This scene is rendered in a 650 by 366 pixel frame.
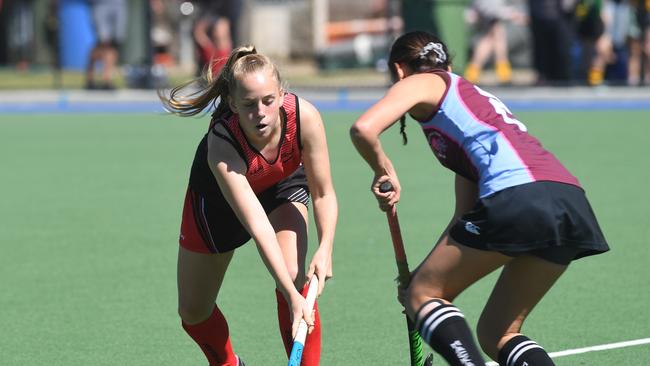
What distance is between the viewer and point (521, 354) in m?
4.42

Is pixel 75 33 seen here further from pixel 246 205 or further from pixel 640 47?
pixel 246 205

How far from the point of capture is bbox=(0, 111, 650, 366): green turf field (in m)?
5.83

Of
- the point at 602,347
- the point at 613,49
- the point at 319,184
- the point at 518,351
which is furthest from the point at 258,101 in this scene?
the point at 613,49

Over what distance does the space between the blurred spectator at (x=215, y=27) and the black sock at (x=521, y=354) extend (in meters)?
12.5

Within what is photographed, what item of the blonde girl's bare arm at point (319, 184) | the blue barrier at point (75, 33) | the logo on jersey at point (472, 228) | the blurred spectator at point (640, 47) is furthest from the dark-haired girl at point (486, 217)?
the blue barrier at point (75, 33)

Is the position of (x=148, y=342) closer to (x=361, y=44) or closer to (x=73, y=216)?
(x=73, y=216)

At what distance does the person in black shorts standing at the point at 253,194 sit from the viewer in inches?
181

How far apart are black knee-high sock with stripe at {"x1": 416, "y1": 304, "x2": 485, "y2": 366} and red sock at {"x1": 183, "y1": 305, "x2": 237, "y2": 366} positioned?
1.16m

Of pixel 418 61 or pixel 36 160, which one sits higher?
pixel 418 61

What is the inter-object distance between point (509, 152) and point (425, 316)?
2.08ft

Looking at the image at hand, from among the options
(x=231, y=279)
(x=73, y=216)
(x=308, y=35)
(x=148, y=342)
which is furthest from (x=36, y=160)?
(x=308, y=35)

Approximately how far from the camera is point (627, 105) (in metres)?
15.9

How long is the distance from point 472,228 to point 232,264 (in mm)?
3457

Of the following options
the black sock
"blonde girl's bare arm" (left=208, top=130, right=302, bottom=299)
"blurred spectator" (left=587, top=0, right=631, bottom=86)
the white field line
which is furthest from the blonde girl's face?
"blurred spectator" (left=587, top=0, right=631, bottom=86)
